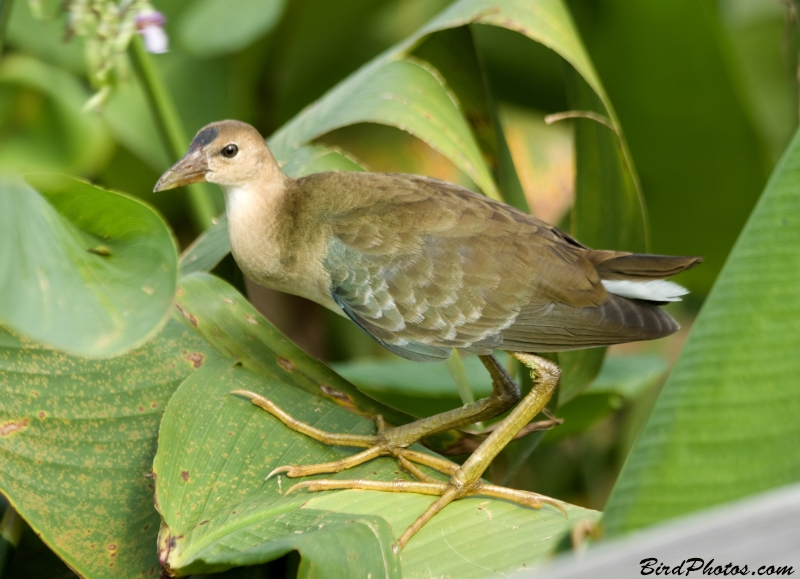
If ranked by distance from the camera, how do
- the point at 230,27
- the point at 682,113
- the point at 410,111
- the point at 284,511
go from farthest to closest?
the point at 682,113, the point at 230,27, the point at 410,111, the point at 284,511

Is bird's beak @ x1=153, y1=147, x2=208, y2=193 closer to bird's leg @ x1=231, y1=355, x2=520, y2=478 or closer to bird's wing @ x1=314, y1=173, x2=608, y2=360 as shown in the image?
bird's wing @ x1=314, y1=173, x2=608, y2=360

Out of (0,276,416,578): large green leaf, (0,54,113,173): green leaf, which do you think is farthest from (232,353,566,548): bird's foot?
(0,54,113,173): green leaf

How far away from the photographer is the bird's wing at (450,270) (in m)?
1.06

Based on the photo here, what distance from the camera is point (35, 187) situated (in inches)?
32.7

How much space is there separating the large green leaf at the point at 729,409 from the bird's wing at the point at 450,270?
1.53ft

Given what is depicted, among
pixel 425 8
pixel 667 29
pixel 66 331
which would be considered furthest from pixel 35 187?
pixel 425 8

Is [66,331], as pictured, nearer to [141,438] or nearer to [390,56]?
[141,438]

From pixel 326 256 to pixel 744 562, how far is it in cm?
78

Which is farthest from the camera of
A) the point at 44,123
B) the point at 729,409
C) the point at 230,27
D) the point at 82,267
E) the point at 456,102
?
the point at 44,123

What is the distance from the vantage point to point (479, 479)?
1.02m

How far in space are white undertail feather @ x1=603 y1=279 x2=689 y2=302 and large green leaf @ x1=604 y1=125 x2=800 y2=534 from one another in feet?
1.61

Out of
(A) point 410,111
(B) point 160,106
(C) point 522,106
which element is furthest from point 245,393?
(C) point 522,106

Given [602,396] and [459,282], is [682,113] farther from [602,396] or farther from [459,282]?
[459,282]

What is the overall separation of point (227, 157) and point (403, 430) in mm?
497
